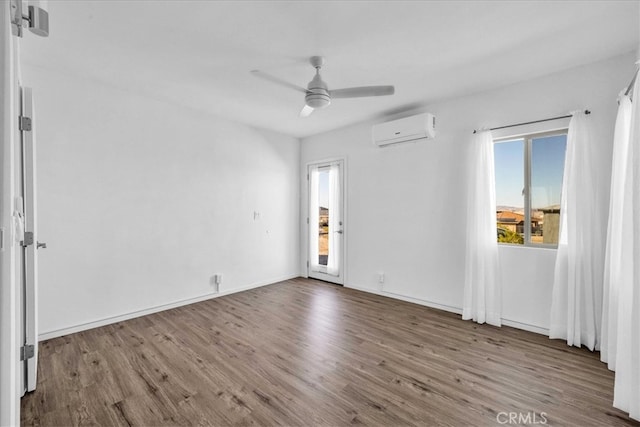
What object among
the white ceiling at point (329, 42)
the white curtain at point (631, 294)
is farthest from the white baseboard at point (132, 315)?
the white curtain at point (631, 294)

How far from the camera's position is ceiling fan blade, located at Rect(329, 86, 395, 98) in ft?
8.63

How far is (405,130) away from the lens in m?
3.92

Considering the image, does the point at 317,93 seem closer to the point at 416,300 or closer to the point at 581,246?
the point at 581,246

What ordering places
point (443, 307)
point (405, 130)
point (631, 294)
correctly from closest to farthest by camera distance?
point (631, 294) < point (443, 307) < point (405, 130)

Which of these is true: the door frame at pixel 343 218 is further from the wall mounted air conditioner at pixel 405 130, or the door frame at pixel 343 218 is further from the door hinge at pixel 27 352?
the door hinge at pixel 27 352

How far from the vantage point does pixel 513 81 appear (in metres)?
3.21

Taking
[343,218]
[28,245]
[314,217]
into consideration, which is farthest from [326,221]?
[28,245]

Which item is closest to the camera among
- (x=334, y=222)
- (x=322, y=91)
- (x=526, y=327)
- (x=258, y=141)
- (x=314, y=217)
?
(x=322, y=91)

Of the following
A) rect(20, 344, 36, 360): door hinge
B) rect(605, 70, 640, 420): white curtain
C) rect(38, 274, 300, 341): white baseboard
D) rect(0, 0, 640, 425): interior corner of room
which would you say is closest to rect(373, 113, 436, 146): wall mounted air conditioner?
rect(0, 0, 640, 425): interior corner of room

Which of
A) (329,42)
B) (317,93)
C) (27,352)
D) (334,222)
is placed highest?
(329,42)

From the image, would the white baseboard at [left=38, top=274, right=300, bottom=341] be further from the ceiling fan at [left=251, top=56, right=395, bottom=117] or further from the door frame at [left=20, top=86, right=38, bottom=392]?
the ceiling fan at [left=251, top=56, right=395, bottom=117]

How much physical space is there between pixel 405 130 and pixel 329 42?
6.09ft

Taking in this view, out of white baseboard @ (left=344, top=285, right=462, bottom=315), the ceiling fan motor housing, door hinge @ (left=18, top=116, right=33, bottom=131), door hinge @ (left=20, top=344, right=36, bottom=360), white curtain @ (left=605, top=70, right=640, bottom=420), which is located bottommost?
white baseboard @ (left=344, top=285, right=462, bottom=315)

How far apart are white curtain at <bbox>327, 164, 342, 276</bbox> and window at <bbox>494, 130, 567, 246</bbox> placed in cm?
242
